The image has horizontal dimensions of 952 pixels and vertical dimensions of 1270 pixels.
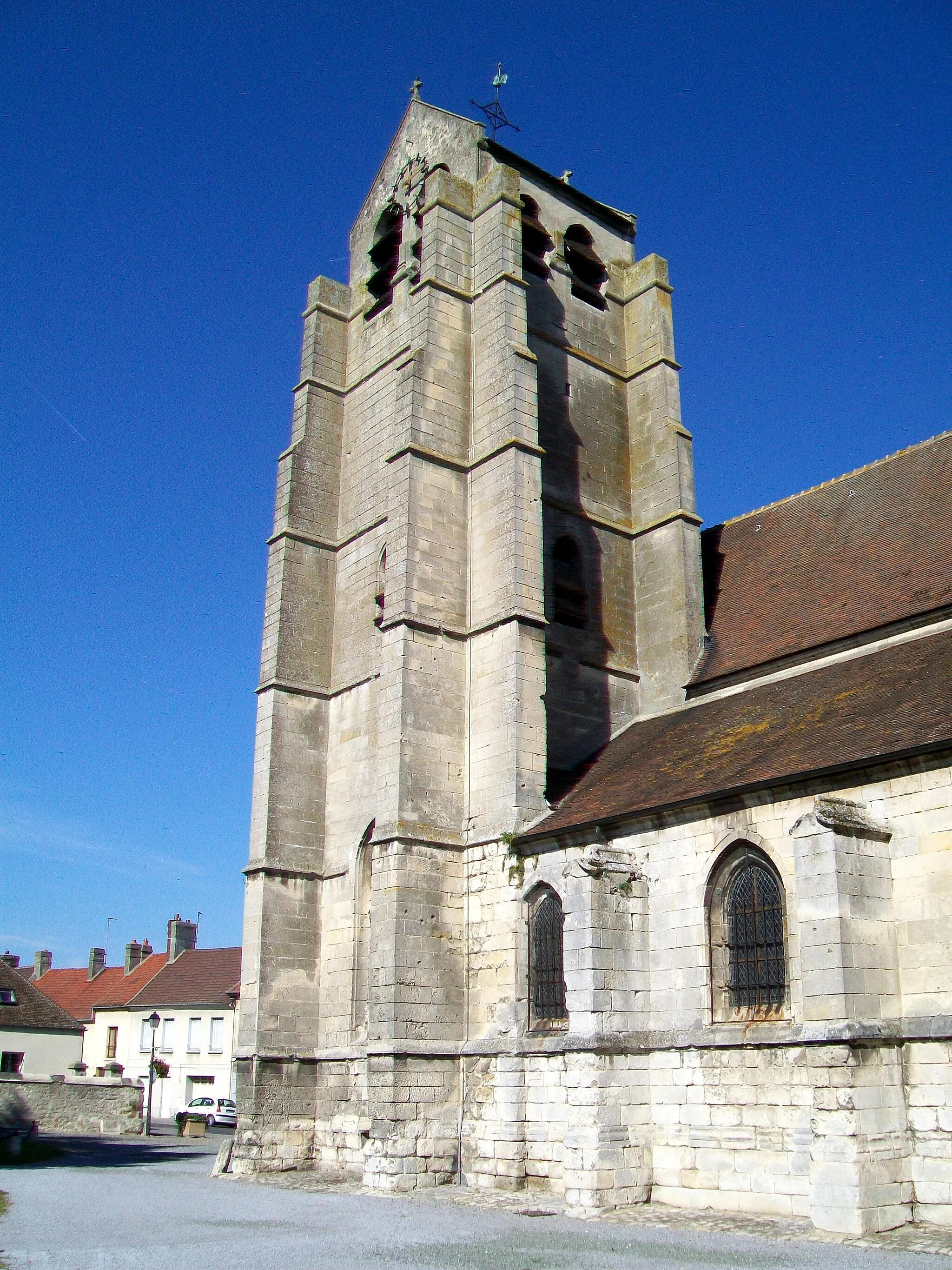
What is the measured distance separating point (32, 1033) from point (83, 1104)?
4344 millimetres

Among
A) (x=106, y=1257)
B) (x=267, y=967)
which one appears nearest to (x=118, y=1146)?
(x=267, y=967)

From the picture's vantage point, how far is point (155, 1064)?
4022cm

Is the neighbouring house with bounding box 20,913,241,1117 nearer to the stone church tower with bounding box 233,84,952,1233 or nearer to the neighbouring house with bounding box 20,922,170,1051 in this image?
the neighbouring house with bounding box 20,922,170,1051

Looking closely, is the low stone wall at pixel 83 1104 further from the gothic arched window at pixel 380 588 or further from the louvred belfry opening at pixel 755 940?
the louvred belfry opening at pixel 755 940

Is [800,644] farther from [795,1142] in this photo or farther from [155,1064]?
[155,1064]

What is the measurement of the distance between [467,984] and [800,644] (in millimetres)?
6390

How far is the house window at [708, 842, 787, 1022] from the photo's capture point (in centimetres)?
1268

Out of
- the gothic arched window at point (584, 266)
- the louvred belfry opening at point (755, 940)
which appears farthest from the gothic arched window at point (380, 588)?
the louvred belfry opening at point (755, 940)

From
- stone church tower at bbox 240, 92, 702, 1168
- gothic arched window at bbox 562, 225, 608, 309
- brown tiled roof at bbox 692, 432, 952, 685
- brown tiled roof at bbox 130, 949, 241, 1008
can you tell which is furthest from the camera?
brown tiled roof at bbox 130, 949, 241, 1008

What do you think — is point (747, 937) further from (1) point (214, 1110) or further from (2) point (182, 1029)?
(2) point (182, 1029)

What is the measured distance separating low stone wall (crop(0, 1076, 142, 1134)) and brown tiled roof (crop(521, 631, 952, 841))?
18.5 metres

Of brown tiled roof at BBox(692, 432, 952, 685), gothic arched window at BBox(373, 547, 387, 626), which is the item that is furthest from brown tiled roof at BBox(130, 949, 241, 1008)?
brown tiled roof at BBox(692, 432, 952, 685)

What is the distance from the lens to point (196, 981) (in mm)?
42438

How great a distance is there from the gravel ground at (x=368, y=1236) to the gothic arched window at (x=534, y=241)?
1458cm
